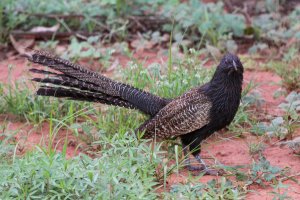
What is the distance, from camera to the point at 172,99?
20.3 ft

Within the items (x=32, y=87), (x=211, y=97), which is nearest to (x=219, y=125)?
(x=211, y=97)

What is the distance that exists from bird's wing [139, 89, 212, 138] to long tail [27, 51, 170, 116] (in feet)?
0.71

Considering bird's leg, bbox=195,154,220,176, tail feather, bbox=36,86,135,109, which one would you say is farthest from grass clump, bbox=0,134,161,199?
tail feather, bbox=36,86,135,109

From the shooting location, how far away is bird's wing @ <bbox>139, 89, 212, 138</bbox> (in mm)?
5785

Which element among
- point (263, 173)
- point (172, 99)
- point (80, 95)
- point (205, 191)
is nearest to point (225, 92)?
point (172, 99)

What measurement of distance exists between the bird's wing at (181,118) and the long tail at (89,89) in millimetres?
218

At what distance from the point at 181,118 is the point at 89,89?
86cm

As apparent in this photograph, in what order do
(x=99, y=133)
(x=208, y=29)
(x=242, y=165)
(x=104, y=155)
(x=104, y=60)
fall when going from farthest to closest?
(x=208, y=29) → (x=104, y=60) → (x=99, y=133) → (x=242, y=165) → (x=104, y=155)

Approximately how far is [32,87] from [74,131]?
1050 mm

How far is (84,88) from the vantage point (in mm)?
6059

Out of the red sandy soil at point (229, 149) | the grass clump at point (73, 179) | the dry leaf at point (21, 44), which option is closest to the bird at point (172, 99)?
the red sandy soil at point (229, 149)

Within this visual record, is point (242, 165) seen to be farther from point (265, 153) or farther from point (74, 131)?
point (74, 131)

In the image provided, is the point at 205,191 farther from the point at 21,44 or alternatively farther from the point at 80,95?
the point at 21,44

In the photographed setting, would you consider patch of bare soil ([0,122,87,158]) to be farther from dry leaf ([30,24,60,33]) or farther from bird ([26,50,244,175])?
dry leaf ([30,24,60,33])
